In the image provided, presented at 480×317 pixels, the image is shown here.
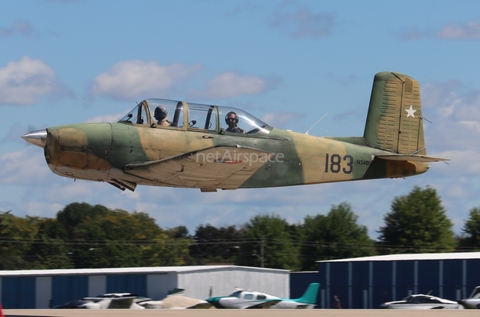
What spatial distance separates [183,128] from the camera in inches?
622

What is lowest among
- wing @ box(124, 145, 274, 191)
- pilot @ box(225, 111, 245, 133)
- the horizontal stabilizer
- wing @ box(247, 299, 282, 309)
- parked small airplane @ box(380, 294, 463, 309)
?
wing @ box(247, 299, 282, 309)

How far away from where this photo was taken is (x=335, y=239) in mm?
66625

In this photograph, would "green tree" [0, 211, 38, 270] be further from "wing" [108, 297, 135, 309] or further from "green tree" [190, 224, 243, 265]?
"wing" [108, 297, 135, 309]

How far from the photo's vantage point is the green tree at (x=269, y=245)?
220 ft

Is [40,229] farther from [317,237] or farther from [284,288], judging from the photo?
[284,288]

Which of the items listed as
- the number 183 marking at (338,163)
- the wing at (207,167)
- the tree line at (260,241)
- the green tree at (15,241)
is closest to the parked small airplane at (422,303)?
the number 183 marking at (338,163)

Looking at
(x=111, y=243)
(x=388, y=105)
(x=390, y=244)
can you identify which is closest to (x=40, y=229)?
(x=111, y=243)

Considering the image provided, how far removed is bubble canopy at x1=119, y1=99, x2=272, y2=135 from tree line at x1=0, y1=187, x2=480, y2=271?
151 feet

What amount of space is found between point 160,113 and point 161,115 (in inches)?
Answer: 1.7

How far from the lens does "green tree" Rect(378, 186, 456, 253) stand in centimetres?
6519

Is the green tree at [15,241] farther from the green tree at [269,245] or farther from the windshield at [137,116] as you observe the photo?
the windshield at [137,116]

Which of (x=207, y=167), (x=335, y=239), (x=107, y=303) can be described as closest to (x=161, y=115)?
(x=207, y=167)

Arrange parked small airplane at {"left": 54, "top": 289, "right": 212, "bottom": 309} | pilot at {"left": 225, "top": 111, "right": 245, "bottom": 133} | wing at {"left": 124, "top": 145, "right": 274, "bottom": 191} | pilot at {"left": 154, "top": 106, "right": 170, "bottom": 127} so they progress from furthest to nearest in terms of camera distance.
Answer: parked small airplane at {"left": 54, "top": 289, "right": 212, "bottom": 309} → pilot at {"left": 225, "top": 111, "right": 245, "bottom": 133} → pilot at {"left": 154, "top": 106, "right": 170, "bottom": 127} → wing at {"left": 124, "top": 145, "right": 274, "bottom": 191}

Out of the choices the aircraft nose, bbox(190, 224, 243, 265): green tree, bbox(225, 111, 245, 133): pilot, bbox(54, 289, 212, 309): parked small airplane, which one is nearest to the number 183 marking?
bbox(225, 111, 245, 133): pilot
